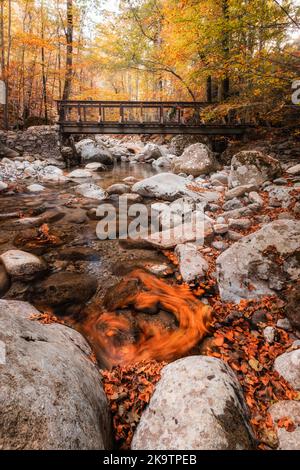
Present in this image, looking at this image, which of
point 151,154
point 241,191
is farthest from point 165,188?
point 151,154

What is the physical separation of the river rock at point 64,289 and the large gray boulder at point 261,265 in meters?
2.18

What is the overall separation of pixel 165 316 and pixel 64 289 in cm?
175

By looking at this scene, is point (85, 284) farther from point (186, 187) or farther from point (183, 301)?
point (186, 187)

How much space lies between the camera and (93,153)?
1650 cm

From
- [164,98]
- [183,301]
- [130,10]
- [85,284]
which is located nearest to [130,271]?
[85,284]

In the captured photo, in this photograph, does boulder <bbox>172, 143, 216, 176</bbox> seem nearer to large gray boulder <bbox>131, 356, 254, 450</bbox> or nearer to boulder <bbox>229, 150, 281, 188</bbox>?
boulder <bbox>229, 150, 281, 188</bbox>

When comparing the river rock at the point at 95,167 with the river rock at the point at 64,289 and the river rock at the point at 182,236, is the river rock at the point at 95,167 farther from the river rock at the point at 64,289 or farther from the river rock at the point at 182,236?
the river rock at the point at 64,289

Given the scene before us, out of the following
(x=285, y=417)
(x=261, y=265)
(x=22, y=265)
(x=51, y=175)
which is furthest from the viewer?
(x=51, y=175)

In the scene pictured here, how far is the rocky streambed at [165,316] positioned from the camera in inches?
69.5

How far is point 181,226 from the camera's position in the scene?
608 centimetres

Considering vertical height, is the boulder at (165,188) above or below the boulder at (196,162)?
below

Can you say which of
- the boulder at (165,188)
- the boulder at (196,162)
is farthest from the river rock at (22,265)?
the boulder at (196,162)

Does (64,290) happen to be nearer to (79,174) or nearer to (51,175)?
(51,175)

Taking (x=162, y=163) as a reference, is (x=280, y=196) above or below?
below
